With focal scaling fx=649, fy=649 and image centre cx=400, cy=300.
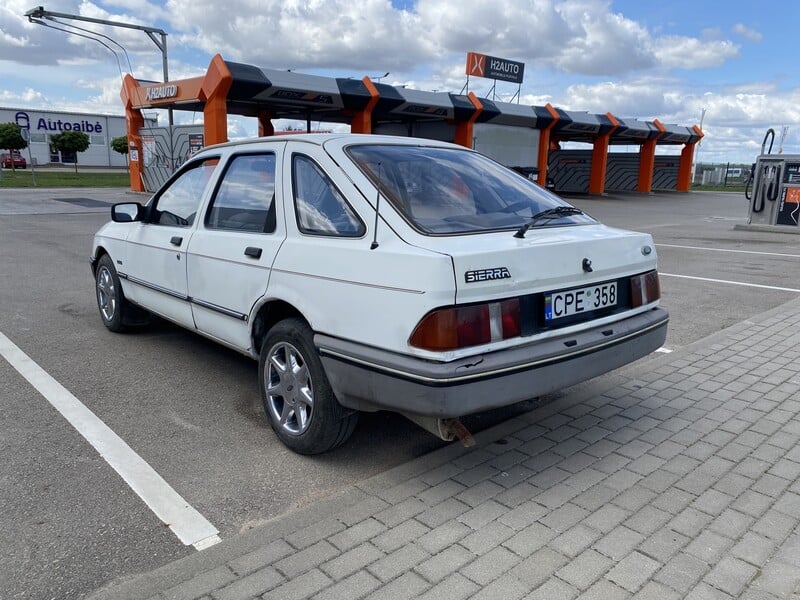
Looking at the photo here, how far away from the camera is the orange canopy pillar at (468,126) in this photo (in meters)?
27.5

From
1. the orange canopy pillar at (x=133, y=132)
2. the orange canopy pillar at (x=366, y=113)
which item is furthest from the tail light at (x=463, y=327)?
the orange canopy pillar at (x=133, y=132)

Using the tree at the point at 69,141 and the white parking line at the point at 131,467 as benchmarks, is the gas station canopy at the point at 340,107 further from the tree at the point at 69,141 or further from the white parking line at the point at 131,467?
the tree at the point at 69,141

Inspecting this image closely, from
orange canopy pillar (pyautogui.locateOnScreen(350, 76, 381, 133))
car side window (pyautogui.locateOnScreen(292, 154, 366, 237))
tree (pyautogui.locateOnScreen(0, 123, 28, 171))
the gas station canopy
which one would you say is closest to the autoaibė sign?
tree (pyautogui.locateOnScreen(0, 123, 28, 171))

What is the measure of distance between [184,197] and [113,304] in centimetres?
165

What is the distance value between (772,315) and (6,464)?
7211 mm

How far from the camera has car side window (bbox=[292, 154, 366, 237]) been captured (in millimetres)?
3273

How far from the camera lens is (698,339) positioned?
6070 mm

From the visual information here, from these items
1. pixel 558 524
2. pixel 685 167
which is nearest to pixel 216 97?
pixel 558 524

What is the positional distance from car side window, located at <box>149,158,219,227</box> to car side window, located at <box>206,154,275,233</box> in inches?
10.4

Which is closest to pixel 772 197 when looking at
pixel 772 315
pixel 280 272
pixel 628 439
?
pixel 772 315

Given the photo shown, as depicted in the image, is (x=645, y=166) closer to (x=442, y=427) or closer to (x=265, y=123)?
(x=265, y=123)

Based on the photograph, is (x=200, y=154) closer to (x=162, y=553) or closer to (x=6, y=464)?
(x=6, y=464)

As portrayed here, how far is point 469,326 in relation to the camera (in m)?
2.85

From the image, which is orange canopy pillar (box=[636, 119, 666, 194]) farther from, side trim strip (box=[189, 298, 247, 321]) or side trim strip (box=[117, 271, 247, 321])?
side trim strip (box=[189, 298, 247, 321])
